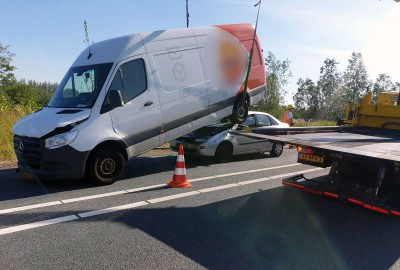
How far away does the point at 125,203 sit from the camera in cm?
532

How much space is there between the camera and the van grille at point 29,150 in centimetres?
580

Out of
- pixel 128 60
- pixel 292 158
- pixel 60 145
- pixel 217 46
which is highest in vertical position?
pixel 217 46

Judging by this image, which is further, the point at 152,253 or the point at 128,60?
the point at 128,60

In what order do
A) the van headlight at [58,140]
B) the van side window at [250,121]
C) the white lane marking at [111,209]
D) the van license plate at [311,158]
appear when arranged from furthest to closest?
the van side window at [250,121]
the van headlight at [58,140]
the van license plate at [311,158]
the white lane marking at [111,209]

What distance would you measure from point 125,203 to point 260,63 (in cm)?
592

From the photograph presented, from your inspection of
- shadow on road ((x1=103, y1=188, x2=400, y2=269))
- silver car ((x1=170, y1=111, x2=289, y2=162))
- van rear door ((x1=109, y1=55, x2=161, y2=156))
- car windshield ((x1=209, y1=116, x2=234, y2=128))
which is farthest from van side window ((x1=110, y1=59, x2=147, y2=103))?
car windshield ((x1=209, y1=116, x2=234, y2=128))

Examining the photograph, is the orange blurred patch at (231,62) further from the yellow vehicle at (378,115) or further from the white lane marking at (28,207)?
the white lane marking at (28,207)

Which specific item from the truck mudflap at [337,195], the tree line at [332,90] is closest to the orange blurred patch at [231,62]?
the truck mudflap at [337,195]

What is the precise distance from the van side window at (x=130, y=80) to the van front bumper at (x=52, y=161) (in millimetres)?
1370

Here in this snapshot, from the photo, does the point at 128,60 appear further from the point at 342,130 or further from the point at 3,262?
the point at 342,130

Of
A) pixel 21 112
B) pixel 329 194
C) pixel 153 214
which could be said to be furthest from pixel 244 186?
pixel 21 112

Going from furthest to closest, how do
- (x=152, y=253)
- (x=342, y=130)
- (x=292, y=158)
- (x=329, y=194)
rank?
1. (x=292, y=158)
2. (x=342, y=130)
3. (x=329, y=194)
4. (x=152, y=253)

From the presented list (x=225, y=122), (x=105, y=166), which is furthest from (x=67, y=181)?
(x=225, y=122)

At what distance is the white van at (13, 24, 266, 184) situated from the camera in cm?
588
